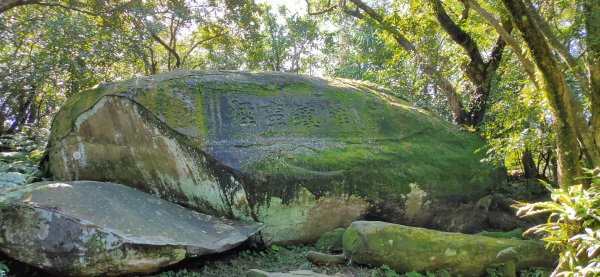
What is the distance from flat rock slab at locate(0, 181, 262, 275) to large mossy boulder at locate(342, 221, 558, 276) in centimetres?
169

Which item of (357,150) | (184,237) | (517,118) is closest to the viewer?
(184,237)

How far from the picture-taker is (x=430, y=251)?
547cm

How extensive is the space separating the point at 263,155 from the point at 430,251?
110 inches

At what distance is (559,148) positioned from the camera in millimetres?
4785

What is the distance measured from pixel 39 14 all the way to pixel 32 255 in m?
7.32

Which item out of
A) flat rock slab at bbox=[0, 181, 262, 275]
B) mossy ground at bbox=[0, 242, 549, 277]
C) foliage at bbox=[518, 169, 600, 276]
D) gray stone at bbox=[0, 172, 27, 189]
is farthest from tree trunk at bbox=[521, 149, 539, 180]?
gray stone at bbox=[0, 172, 27, 189]

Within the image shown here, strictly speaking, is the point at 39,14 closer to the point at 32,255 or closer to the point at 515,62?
the point at 32,255

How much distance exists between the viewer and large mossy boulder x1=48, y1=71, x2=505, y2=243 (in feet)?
20.8

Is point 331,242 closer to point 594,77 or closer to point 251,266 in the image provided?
point 251,266

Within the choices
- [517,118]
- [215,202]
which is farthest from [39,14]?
[517,118]

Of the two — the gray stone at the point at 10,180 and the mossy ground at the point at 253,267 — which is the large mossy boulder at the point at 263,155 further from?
the gray stone at the point at 10,180

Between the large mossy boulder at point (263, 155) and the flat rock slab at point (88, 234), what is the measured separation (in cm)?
90

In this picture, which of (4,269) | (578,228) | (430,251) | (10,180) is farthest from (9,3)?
(578,228)

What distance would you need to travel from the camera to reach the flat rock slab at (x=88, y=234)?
15.5ft
